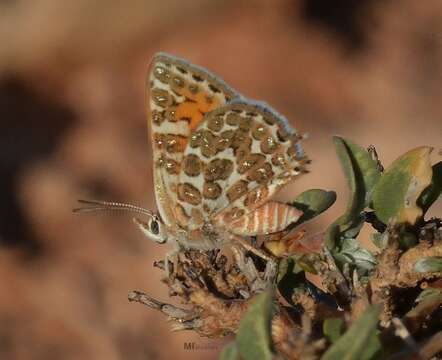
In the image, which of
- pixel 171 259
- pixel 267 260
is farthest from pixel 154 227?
pixel 267 260

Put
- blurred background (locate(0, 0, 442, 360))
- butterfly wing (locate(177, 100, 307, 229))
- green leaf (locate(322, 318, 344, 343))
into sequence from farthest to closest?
blurred background (locate(0, 0, 442, 360)) → butterfly wing (locate(177, 100, 307, 229)) → green leaf (locate(322, 318, 344, 343))

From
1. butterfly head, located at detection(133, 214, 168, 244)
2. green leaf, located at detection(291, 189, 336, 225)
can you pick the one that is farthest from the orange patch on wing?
green leaf, located at detection(291, 189, 336, 225)

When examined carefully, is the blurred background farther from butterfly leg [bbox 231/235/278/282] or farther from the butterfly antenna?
butterfly leg [bbox 231/235/278/282]

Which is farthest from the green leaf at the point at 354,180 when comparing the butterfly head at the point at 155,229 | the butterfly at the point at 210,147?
the butterfly head at the point at 155,229

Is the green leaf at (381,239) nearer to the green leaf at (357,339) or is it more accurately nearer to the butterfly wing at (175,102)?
the green leaf at (357,339)

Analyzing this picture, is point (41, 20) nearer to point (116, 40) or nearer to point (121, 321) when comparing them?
point (116, 40)

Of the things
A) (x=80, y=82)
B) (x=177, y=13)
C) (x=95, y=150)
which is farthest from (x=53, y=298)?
(x=177, y=13)

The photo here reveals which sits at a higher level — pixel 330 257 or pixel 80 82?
pixel 80 82
